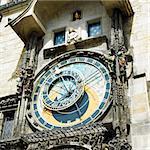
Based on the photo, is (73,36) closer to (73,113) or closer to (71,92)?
(71,92)

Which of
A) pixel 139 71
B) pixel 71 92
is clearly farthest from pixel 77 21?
pixel 139 71

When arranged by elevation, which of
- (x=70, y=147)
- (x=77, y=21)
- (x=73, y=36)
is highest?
(x=77, y=21)

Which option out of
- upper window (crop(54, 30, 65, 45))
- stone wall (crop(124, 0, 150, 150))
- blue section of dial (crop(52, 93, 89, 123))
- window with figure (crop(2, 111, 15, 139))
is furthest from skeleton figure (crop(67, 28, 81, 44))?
window with figure (crop(2, 111, 15, 139))

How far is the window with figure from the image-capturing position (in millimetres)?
9016

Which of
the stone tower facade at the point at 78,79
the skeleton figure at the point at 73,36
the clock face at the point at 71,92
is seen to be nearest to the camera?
the stone tower facade at the point at 78,79

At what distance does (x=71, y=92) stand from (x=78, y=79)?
13.2 inches

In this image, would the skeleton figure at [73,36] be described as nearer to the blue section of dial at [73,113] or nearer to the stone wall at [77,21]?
the stone wall at [77,21]

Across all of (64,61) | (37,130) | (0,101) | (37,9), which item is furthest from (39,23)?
(37,130)

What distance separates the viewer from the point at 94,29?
9.83 metres

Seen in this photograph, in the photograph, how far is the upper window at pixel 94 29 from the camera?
31.8 feet

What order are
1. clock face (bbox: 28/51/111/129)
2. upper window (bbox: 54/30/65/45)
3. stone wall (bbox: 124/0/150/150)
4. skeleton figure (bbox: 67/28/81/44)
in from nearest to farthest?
stone wall (bbox: 124/0/150/150)
clock face (bbox: 28/51/111/129)
skeleton figure (bbox: 67/28/81/44)
upper window (bbox: 54/30/65/45)

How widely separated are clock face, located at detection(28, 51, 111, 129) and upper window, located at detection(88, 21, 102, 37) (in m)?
0.83

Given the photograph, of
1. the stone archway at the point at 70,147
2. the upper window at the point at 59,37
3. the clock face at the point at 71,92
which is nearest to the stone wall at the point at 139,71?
the clock face at the point at 71,92

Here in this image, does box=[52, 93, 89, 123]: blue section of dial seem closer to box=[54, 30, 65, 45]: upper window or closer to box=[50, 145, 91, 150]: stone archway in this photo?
box=[50, 145, 91, 150]: stone archway
